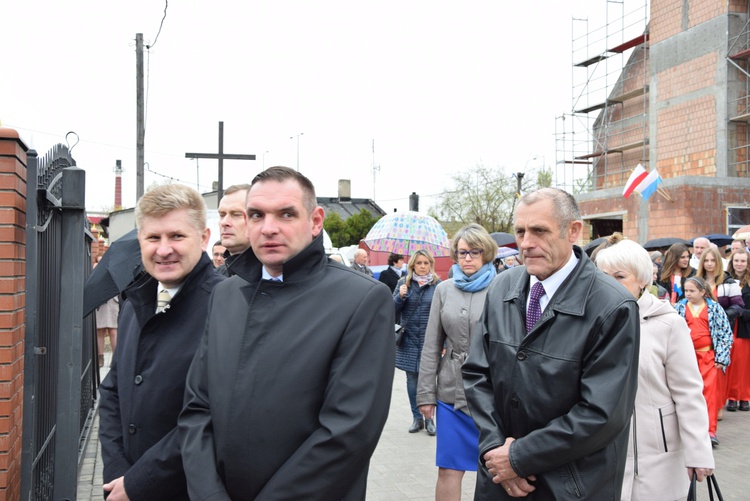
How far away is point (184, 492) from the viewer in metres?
2.89

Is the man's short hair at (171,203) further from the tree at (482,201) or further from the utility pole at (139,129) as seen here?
the tree at (482,201)

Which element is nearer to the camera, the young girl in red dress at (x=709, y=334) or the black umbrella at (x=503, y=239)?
the young girl in red dress at (x=709, y=334)

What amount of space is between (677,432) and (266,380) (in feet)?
8.01

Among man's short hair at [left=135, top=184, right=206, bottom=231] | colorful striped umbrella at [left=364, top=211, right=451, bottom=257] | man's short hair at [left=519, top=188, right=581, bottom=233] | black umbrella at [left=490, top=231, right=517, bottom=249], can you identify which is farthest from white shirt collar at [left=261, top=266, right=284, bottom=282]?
black umbrella at [left=490, top=231, right=517, bottom=249]

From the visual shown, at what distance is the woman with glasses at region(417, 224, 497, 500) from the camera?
4.56m

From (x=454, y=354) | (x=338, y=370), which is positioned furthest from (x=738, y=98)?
(x=338, y=370)

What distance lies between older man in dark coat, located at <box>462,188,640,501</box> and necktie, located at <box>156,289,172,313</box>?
149 cm

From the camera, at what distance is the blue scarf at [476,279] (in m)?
5.24

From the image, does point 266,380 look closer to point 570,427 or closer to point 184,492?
point 184,492

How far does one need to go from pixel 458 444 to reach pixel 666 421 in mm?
1390

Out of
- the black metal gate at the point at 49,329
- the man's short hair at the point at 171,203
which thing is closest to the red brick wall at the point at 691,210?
the black metal gate at the point at 49,329

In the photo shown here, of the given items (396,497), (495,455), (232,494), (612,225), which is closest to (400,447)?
(396,497)

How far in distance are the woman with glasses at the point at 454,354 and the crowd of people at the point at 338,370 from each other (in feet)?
4.09

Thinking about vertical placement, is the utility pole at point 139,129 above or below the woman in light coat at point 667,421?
above
